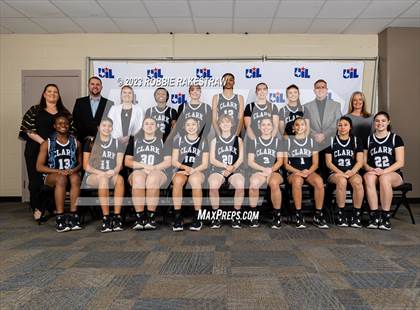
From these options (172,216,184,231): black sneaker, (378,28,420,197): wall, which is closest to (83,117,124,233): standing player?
(172,216,184,231): black sneaker

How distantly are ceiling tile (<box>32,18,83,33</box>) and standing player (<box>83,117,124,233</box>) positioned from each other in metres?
2.12

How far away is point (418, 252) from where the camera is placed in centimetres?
243

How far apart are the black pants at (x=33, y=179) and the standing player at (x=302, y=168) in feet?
8.69

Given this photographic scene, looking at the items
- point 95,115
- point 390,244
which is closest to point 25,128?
point 95,115

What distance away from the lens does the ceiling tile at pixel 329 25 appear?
459cm

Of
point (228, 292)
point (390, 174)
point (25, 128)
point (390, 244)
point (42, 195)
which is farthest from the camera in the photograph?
point (25, 128)

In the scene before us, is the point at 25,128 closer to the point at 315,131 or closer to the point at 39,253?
the point at 39,253

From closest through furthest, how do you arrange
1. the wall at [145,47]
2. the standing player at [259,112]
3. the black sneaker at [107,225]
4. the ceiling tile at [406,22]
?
the black sneaker at [107,225] < the standing player at [259,112] < the ceiling tile at [406,22] < the wall at [145,47]

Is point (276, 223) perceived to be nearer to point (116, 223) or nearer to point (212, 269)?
point (212, 269)

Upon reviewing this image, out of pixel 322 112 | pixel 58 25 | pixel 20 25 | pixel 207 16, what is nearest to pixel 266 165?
pixel 322 112

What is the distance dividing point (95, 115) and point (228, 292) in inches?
122

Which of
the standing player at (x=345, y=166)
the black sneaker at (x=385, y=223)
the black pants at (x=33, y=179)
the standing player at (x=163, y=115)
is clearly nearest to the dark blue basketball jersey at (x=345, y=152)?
the standing player at (x=345, y=166)

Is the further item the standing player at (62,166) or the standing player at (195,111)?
the standing player at (195,111)

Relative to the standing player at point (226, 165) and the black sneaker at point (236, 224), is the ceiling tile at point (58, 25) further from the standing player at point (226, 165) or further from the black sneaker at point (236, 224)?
the black sneaker at point (236, 224)
